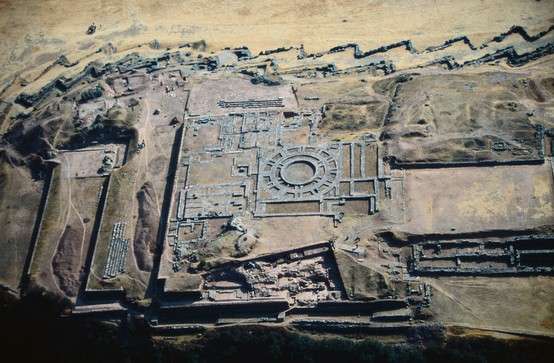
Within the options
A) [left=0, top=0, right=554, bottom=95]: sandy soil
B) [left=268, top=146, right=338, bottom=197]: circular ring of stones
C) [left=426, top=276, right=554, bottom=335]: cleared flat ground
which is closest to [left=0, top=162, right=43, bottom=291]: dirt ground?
[left=0, top=0, right=554, bottom=95]: sandy soil

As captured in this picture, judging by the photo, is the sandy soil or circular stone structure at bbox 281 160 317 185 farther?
the sandy soil

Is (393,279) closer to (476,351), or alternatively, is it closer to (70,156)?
(476,351)

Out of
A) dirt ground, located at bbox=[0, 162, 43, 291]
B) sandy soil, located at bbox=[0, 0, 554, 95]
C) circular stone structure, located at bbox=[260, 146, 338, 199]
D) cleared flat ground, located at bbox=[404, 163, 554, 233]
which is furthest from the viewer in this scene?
sandy soil, located at bbox=[0, 0, 554, 95]

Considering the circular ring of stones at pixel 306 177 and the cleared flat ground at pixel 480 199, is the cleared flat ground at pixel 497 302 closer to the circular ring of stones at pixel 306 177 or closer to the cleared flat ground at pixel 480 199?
the cleared flat ground at pixel 480 199

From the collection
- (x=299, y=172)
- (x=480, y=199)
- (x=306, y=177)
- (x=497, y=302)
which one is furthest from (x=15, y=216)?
(x=497, y=302)

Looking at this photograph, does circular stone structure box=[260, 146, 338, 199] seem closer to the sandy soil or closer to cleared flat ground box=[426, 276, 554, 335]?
cleared flat ground box=[426, 276, 554, 335]

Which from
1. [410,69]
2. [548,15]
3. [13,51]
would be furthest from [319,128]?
[13,51]
